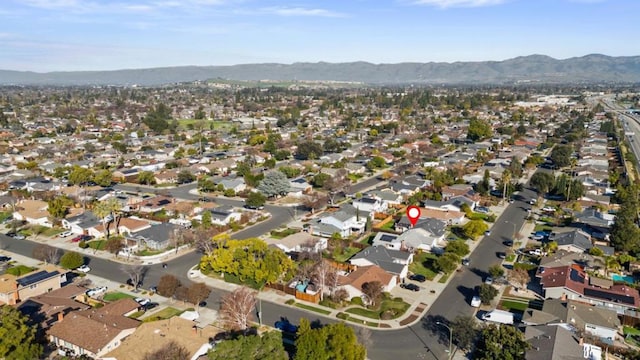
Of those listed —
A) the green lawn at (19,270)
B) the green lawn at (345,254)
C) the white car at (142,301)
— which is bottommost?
the green lawn at (345,254)

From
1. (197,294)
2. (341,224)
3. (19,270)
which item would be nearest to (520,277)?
(341,224)

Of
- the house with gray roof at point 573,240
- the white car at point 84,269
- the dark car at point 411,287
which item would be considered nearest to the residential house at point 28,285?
the white car at point 84,269

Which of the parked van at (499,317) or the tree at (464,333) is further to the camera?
the parked van at (499,317)

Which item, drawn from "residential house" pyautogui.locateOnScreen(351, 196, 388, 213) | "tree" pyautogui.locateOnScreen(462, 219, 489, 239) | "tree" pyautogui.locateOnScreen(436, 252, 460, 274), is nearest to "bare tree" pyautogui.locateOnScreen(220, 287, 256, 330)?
"tree" pyautogui.locateOnScreen(436, 252, 460, 274)

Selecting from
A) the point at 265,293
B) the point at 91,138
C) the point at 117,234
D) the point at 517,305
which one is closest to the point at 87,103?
the point at 91,138

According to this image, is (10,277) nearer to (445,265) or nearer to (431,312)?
(431,312)

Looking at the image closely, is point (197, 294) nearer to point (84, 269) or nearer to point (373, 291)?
point (373, 291)

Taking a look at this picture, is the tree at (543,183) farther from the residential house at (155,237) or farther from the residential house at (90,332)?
the residential house at (90,332)
